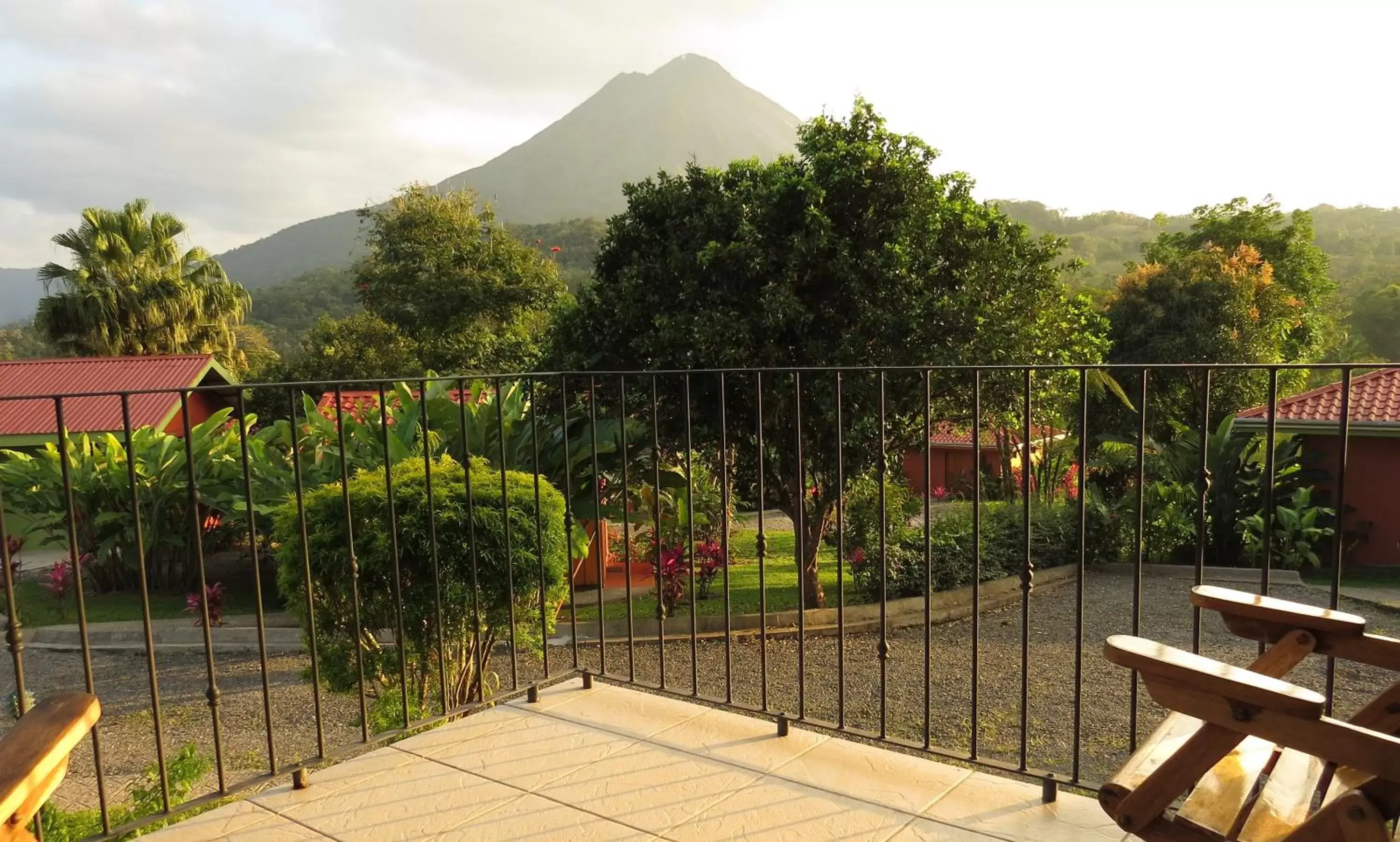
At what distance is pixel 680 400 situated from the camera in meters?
9.91

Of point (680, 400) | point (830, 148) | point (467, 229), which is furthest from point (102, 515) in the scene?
point (467, 229)

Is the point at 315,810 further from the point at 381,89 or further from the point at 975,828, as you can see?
the point at 381,89

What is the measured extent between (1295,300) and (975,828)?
81.1 ft

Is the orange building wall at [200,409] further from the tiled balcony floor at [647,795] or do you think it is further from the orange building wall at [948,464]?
the orange building wall at [948,464]

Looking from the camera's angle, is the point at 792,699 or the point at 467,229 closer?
the point at 792,699

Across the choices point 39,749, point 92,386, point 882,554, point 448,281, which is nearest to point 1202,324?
point 448,281

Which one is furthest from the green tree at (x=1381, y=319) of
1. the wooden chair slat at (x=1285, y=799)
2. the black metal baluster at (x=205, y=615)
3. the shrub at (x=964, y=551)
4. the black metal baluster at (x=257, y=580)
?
the black metal baluster at (x=205, y=615)

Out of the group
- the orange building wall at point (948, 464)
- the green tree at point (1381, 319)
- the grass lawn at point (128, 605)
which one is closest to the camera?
the grass lawn at point (128, 605)

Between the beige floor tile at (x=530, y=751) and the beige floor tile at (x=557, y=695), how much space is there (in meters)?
0.14

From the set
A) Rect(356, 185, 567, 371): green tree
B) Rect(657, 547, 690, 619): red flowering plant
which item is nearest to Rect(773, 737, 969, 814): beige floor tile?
Rect(657, 547, 690, 619): red flowering plant

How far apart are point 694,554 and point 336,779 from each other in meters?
6.67

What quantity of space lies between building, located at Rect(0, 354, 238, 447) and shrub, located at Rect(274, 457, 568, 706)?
1394 centimetres

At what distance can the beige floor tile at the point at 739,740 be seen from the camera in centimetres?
266

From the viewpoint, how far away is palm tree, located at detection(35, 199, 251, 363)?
20547 mm
